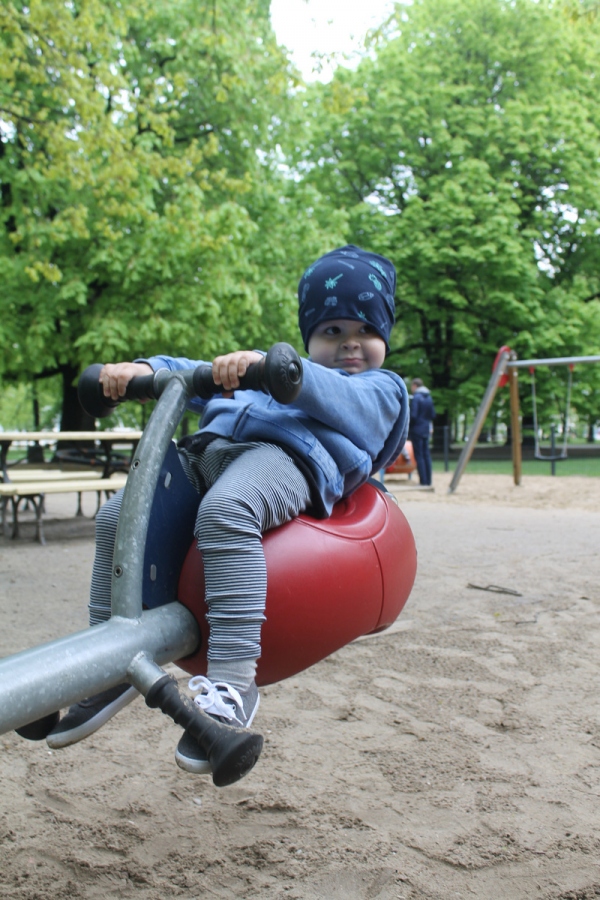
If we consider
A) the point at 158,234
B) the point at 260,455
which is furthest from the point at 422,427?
the point at 260,455

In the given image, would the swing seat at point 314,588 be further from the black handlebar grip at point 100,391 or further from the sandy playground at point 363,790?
the sandy playground at point 363,790

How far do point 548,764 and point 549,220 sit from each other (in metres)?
22.2

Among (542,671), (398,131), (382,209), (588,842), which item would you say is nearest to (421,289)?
(382,209)

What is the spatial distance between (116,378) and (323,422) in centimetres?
50

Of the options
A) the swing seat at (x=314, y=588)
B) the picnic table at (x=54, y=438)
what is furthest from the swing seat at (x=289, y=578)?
the picnic table at (x=54, y=438)

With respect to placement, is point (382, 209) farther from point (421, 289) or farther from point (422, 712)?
point (422, 712)

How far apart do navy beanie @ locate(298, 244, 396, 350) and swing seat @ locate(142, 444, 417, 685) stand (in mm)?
597

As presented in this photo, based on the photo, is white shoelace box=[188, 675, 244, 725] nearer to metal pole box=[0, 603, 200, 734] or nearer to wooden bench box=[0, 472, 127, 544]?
metal pole box=[0, 603, 200, 734]

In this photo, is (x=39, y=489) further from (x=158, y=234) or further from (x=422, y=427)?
(x=422, y=427)

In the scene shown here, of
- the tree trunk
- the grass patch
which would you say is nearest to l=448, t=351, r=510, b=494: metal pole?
the grass patch

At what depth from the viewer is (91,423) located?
51.5 ft

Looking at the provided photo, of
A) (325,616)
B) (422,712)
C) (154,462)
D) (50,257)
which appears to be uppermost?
(50,257)

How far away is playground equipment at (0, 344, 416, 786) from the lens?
4.35 feet

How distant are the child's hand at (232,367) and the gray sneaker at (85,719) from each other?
0.65m
